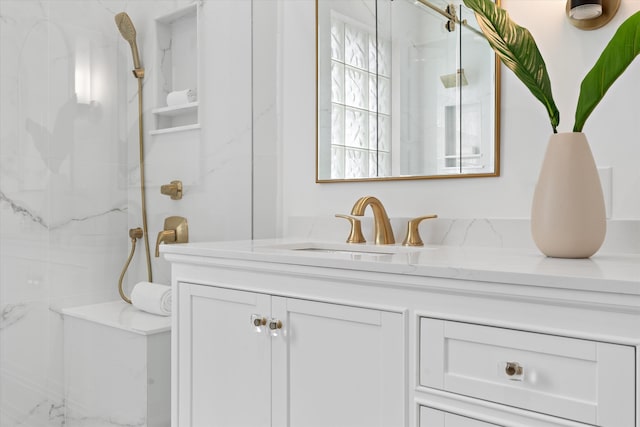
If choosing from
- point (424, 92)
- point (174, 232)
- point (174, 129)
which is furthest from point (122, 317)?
point (424, 92)

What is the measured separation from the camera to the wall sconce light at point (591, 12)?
4.04 feet

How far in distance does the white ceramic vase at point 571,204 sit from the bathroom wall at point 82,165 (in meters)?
1.04

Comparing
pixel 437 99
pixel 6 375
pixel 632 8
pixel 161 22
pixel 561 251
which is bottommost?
pixel 6 375

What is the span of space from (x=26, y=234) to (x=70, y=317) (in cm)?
28

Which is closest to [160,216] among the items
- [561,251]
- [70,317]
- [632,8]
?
[70,317]

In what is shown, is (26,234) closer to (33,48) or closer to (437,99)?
(33,48)

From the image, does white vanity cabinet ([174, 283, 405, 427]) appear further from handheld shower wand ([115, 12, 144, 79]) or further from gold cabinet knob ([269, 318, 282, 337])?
handheld shower wand ([115, 12, 144, 79])

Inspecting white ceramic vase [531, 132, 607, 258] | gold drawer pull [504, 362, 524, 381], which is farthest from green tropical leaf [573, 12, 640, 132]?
gold drawer pull [504, 362, 524, 381]

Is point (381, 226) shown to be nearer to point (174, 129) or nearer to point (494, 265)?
point (494, 265)

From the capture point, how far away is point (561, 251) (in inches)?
42.1

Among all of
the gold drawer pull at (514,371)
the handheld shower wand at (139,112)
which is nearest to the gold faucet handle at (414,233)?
the gold drawer pull at (514,371)

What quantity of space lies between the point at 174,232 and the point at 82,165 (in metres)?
0.35

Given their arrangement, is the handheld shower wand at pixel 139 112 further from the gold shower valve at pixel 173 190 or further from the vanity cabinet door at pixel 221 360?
the vanity cabinet door at pixel 221 360

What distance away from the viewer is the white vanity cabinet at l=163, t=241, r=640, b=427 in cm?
79
